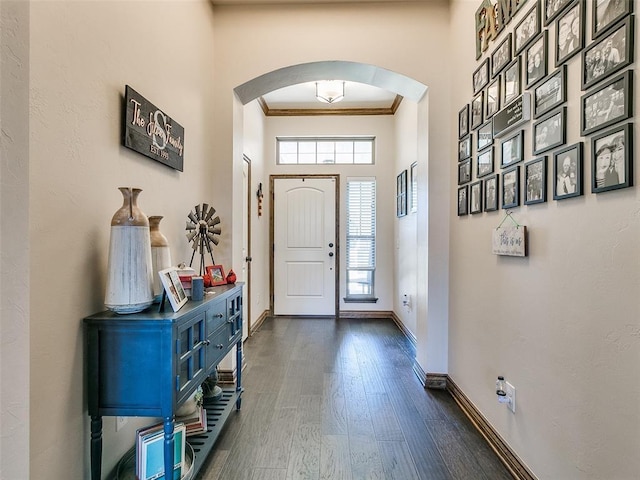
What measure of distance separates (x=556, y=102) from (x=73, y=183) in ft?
6.02

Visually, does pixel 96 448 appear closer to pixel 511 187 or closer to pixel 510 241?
pixel 510 241

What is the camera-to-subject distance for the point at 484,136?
1933mm

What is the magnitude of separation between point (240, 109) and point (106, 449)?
239 centimetres

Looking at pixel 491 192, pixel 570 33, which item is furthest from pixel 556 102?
pixel 491 192

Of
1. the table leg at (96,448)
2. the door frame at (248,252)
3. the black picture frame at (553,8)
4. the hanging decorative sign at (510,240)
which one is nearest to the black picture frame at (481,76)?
the black picture frame at (553,8)

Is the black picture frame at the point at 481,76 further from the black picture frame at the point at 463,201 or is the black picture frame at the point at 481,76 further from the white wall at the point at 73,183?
the white wall at the point at 73,183

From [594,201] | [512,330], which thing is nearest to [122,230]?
[594,201]

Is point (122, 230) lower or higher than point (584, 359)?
higher

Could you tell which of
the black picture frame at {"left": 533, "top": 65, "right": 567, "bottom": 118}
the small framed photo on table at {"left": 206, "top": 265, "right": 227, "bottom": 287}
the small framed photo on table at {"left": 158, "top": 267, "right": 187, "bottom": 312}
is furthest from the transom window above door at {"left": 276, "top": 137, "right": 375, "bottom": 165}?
the small framed photo on table at {"left": 158, "top": 267, "right": 187, "bottom": 312}

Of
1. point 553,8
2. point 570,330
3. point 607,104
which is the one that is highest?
point 553,8

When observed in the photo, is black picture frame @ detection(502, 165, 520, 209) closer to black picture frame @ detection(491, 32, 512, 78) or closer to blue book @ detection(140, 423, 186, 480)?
black picture frame @ detection(491, 32, 512, 78)

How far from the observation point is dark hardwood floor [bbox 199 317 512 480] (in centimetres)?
163

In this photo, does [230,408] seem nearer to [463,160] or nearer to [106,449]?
[106,449]

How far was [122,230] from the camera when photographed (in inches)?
48.5
